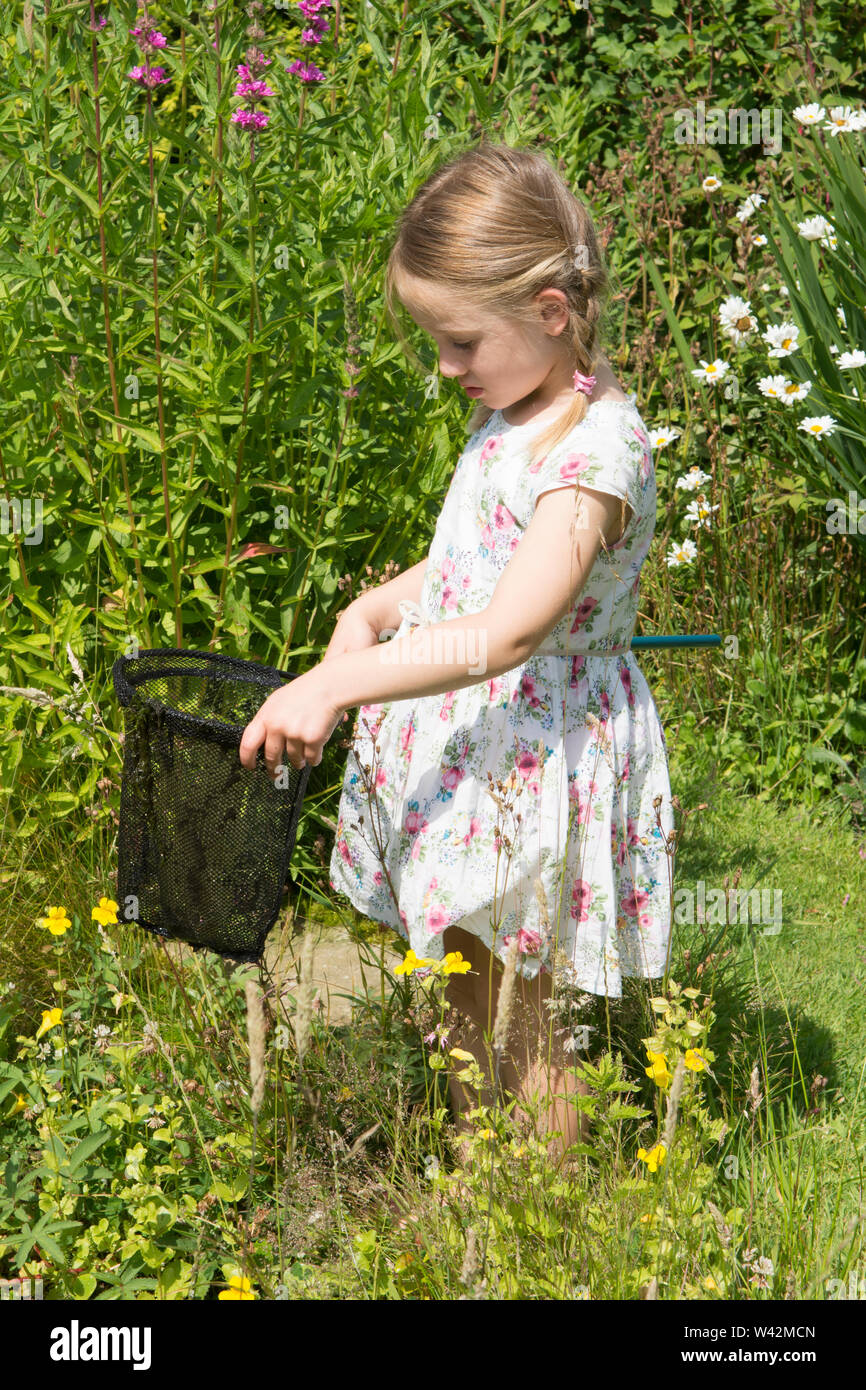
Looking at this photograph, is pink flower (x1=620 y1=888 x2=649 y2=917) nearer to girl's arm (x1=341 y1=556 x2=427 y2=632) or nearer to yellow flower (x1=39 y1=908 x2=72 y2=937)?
girl's arm (x1=341 y1=556 x2=427 y2=632)

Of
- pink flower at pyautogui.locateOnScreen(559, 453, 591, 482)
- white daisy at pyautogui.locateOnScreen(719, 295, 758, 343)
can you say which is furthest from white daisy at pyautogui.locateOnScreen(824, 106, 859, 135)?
pink flower at pyautogui.locateOnScreen(559, 453, 591, 482)

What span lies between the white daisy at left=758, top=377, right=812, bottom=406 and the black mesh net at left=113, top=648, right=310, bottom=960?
6.85ft

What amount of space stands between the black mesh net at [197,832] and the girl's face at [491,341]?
620 millimetres

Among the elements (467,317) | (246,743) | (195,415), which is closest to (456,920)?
(246,743)

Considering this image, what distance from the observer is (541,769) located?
182 centimetres

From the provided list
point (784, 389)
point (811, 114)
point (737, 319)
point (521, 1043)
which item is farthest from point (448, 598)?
point (811, 114)

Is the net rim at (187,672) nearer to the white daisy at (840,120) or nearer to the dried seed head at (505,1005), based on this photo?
the dried seed head at (505,1005)

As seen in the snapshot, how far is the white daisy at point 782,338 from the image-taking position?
3320mm

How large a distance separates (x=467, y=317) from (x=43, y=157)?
1.08m

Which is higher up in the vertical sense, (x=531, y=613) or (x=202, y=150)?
(x=202, y=150)

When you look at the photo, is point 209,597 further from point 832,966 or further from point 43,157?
point 832,966

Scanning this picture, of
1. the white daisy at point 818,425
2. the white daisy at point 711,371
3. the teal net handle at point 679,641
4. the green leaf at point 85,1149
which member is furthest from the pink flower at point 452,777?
the white daisy at point 711,371

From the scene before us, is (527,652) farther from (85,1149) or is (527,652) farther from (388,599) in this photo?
(85,1149)

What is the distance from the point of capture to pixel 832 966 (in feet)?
8.63
